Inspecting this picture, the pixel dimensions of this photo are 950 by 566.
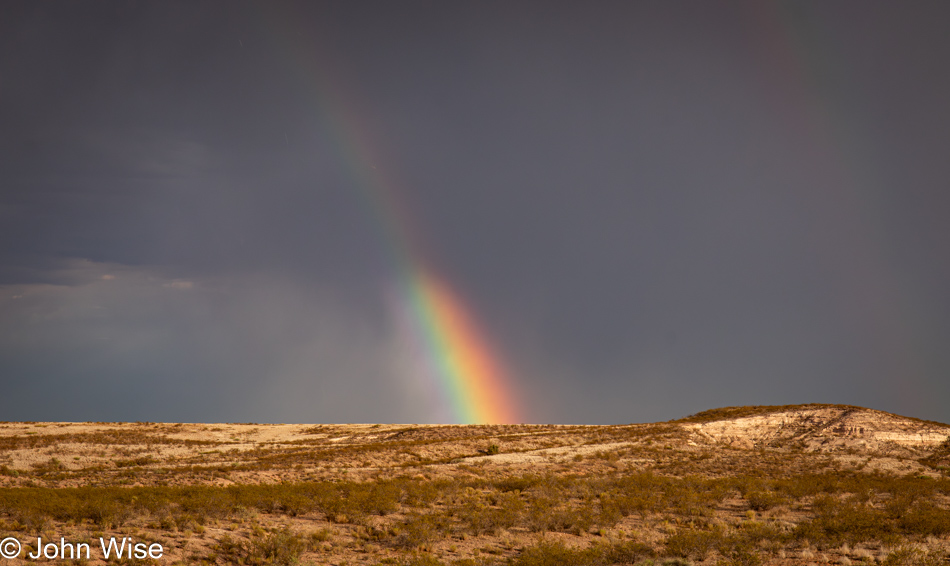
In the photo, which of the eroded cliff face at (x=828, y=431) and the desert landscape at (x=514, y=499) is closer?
the desert landscape at (x=514, y=499)

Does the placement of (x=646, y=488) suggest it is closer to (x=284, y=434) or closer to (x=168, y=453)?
(x=168, y=453)

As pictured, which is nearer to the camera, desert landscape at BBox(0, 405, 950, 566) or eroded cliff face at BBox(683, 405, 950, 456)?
desert landscape at BBox(0, 405, 950, 566)

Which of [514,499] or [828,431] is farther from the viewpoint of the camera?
[828,431]

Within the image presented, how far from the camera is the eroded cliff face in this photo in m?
48.1

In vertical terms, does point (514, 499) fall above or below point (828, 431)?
below

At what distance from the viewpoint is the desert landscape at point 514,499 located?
60.6 feet

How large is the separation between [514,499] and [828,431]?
3873 cm

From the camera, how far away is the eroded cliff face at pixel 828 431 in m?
48.1

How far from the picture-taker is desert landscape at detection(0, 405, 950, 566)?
728 inches

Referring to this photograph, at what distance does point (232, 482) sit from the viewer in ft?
99.4

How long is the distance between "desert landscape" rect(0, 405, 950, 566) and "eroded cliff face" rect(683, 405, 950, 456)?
26 cm

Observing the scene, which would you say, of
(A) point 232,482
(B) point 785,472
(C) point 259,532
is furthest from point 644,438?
(C) point 259,532

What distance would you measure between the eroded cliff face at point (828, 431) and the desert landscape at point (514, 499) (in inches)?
10.1

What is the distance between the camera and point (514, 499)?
27.2 metres
